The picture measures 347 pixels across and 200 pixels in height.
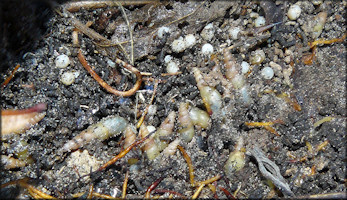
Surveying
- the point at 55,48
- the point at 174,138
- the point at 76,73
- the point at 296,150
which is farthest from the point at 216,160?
the point at 55,48

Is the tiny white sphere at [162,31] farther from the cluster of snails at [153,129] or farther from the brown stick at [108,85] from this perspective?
the cluster of snails at [153,129]

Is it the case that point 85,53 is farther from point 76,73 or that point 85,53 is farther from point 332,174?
point 332,174

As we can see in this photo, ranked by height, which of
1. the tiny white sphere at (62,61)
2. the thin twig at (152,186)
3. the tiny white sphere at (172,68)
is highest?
the tiny white sphere at (62,61)

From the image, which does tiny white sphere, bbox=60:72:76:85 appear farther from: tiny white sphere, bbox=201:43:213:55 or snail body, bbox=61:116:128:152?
tiny white sphere, bbox=201:43:213:55

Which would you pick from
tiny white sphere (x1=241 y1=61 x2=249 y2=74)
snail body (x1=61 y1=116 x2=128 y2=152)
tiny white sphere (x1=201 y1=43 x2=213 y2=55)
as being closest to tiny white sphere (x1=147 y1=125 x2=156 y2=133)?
snail body (x1=61 y1=116 x2=128 y2=152)

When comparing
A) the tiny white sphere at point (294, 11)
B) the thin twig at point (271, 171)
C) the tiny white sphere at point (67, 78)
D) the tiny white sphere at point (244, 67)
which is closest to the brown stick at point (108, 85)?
the tiny white sphere at point (67, 78)

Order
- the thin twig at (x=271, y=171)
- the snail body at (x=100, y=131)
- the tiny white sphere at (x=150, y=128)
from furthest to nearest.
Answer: the tiny white sphere at (x=150, y=128) → the snail body at (x=100, y=131) → the thin twig at (x=271, y=171)

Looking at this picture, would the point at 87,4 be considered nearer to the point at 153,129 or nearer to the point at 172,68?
the point at 172,68
